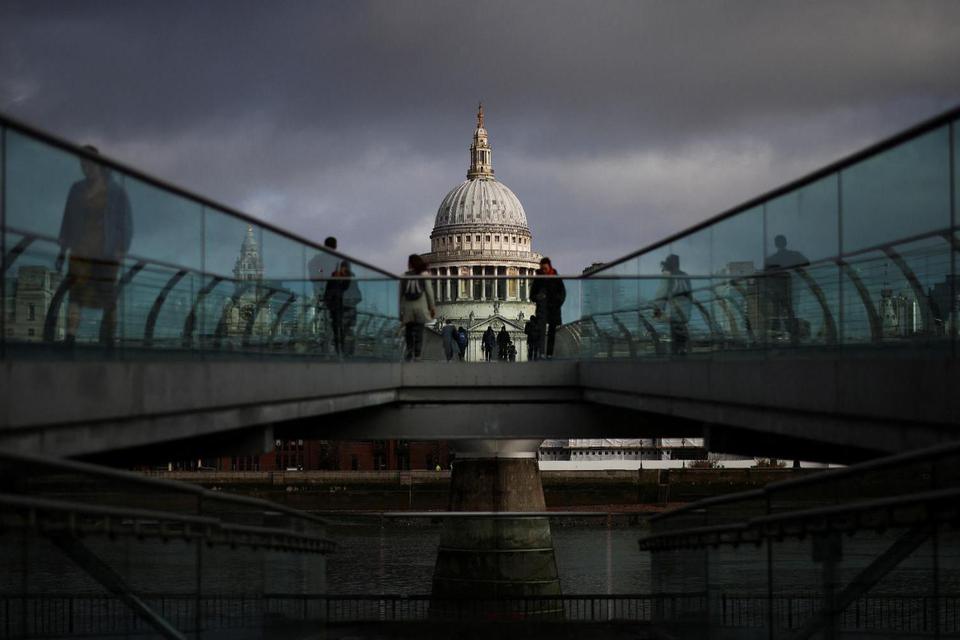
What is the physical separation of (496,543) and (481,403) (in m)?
15.1

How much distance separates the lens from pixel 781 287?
1236 centimetres

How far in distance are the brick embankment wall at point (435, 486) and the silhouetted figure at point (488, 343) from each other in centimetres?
7925

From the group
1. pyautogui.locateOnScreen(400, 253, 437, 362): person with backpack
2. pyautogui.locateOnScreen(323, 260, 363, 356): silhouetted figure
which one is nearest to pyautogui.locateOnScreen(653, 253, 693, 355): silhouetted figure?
pyautogui.locateOnScreen(323, 260, 363, 356): silhouetted figure

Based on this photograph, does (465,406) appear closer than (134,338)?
No

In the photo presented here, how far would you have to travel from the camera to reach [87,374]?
9.00 m

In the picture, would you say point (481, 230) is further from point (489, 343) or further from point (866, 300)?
point (866, 300)

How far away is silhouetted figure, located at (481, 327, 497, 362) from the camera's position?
1092 inches

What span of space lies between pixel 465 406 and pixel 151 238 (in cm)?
1253

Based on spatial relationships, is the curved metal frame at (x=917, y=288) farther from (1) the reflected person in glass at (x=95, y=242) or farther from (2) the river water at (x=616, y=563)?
(1) the reflected person in glass at (x=95, y=242)

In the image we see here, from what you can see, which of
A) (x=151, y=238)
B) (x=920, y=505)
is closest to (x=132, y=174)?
(x=151, y=238)

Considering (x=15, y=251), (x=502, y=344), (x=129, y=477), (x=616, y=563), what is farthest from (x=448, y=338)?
(x=616, y=563)

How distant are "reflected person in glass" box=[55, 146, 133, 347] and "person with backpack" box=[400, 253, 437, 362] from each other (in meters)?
11.7

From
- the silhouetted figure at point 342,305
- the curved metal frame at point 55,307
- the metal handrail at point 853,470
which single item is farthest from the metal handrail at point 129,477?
the metal handrail at point 853,470

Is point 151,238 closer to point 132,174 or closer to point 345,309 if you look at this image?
point 132,174
